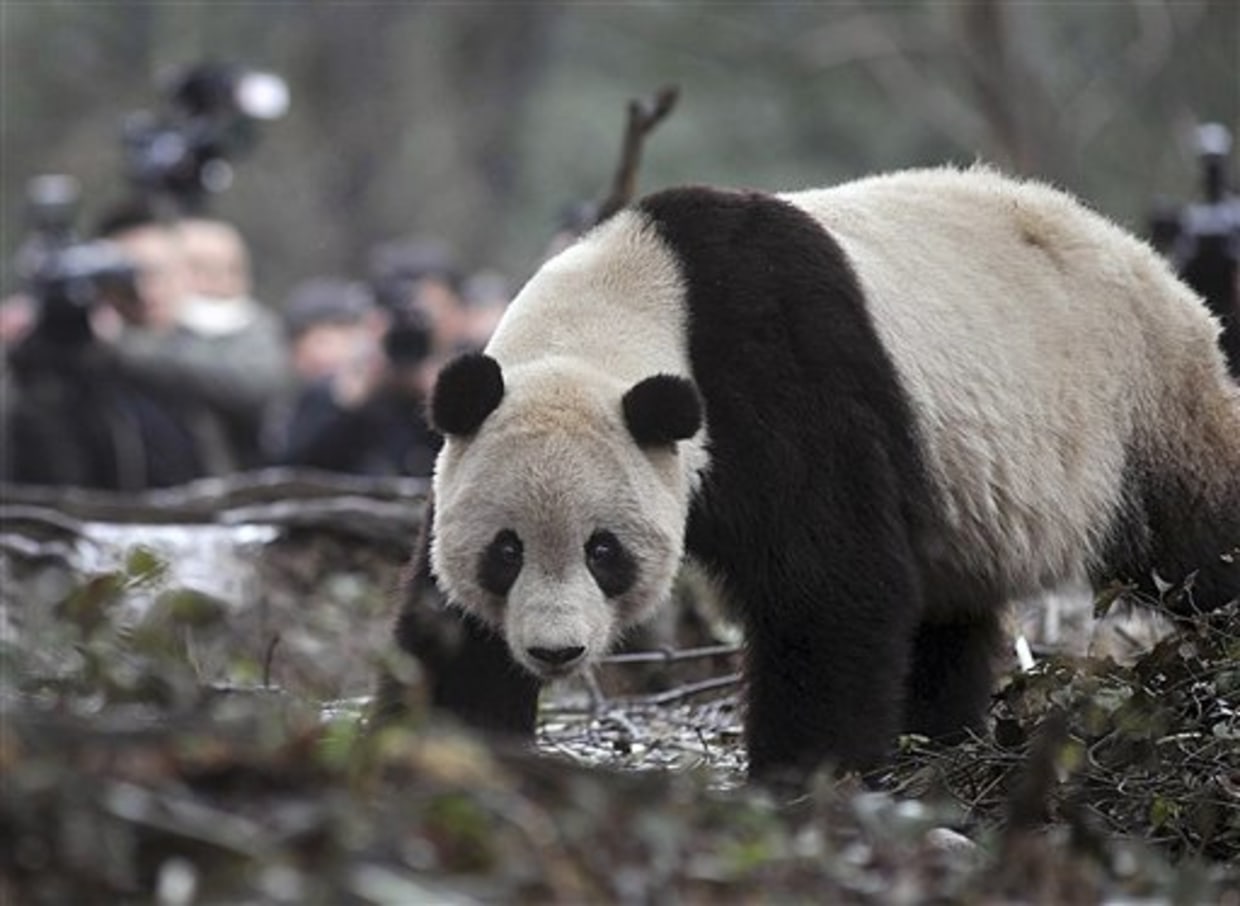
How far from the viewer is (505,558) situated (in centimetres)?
599

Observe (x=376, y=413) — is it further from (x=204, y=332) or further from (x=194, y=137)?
(x=194, y=137)

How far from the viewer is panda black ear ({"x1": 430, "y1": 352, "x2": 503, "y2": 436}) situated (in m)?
5.93

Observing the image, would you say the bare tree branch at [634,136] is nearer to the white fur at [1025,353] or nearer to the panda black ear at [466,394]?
the white fur at [1025,353]

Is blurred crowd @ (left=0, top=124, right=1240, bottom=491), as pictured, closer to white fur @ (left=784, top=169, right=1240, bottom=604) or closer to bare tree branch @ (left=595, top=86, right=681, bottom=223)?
bare tree branch @ (left=595, top=86, right=681, bottom=223)

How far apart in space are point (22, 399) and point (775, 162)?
14521 mm

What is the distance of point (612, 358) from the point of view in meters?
6.23

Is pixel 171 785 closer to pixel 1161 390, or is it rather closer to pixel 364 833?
pixel 364 833

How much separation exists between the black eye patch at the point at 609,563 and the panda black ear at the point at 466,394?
37 cm

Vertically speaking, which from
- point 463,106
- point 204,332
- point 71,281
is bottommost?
point 204,332

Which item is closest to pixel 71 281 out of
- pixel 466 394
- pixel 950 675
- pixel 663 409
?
pixel 950 675

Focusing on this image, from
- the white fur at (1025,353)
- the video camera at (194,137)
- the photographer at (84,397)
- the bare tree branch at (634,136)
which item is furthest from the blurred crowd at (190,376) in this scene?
the white fur at (1025,353)

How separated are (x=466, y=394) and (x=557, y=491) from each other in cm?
29

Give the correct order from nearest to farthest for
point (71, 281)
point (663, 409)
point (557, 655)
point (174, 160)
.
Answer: point (557, 655) < point (663, 409) < point (71, 281) < point (174, 160)

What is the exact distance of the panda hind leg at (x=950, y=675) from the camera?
7.46 meters
